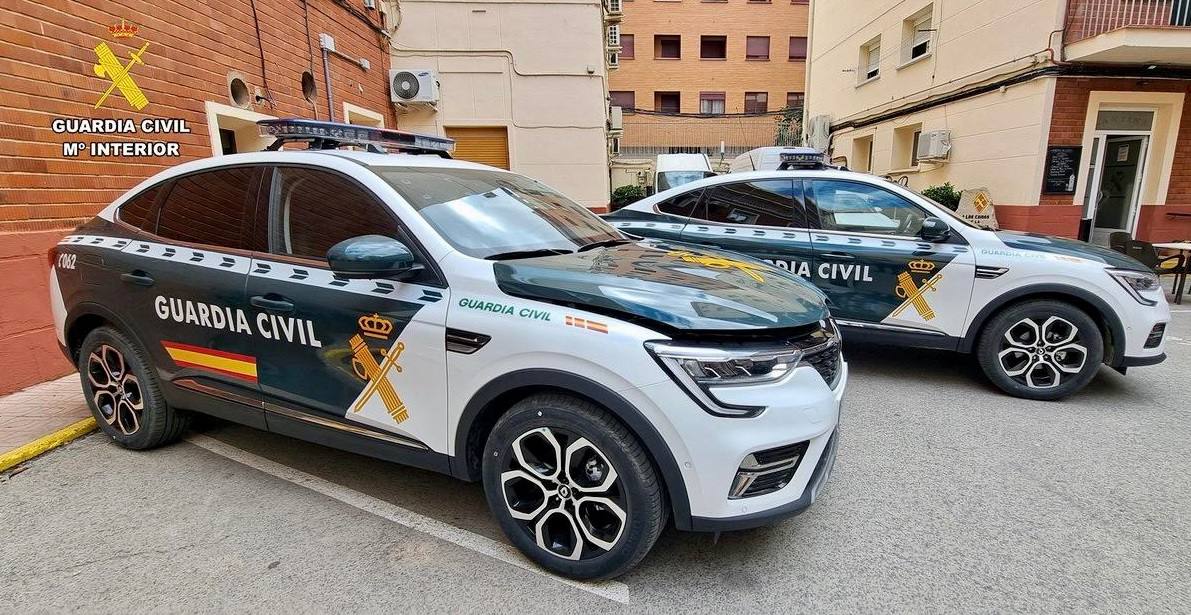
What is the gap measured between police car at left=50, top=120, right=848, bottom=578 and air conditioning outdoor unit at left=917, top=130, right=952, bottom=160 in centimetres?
1137

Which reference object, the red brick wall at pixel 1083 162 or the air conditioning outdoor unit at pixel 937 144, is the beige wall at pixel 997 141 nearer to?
the air conditioning outdoor unit at pixel 937 144

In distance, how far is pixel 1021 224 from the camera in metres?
9.85

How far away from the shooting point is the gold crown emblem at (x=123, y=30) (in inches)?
187

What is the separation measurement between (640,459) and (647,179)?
2297cm

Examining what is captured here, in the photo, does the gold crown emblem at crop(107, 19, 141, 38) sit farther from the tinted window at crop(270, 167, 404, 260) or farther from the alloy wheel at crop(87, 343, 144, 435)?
the tinted window at crop(270, 167, 404, 260)

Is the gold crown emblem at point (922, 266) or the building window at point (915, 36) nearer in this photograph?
the gold crown emblem at point (922, 266)

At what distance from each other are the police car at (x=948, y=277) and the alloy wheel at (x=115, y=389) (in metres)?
4.15

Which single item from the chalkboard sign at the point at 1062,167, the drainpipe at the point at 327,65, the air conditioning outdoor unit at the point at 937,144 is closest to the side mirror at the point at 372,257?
the drainpipe at the point at 327,65

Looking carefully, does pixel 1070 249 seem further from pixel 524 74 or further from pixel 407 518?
pixel 524 74

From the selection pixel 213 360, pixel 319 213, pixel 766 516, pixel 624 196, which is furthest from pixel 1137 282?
pixel 624 196

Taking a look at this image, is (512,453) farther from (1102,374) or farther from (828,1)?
(828,1)

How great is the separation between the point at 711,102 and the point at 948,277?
94.0 feet

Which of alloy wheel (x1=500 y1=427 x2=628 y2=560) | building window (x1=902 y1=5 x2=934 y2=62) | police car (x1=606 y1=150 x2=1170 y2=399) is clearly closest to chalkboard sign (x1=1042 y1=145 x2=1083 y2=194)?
building window (x1=902 y1=5 x2=934 y2=62)

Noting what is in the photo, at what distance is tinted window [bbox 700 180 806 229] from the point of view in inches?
189
